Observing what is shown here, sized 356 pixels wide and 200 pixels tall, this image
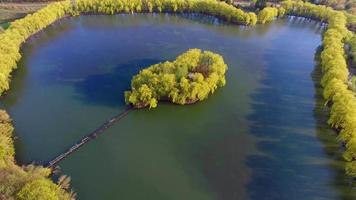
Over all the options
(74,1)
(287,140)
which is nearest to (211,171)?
(287,140)

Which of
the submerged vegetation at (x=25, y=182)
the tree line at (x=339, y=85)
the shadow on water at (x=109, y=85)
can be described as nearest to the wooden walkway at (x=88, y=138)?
the submerged vegetation at (x=25, y=182)

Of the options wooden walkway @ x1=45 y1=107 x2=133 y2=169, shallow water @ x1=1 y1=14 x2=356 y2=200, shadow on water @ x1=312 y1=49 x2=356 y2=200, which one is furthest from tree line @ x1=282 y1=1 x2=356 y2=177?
wooden walkway @ x1=45 y1=107 x2=133 y2=169

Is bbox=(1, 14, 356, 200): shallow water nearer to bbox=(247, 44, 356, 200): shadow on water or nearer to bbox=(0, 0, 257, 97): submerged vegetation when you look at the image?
bbox=(247, 44, 356, 200): shadow on water

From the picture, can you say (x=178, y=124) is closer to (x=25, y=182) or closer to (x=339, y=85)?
(x=25, y=182)

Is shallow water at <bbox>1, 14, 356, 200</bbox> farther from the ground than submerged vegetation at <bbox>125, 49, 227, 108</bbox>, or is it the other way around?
submerged vegetation at <bbox>125, 49, 227, 108</bbox>

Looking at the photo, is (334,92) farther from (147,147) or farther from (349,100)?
(147,147)

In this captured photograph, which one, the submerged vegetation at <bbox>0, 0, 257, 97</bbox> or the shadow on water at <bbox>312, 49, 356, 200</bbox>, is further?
the submerged vegetation at <bbox>0, 0, 257, 97</bbox>

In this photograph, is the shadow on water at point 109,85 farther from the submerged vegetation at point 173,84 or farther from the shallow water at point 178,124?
the submerged vegetation at point 173,84
